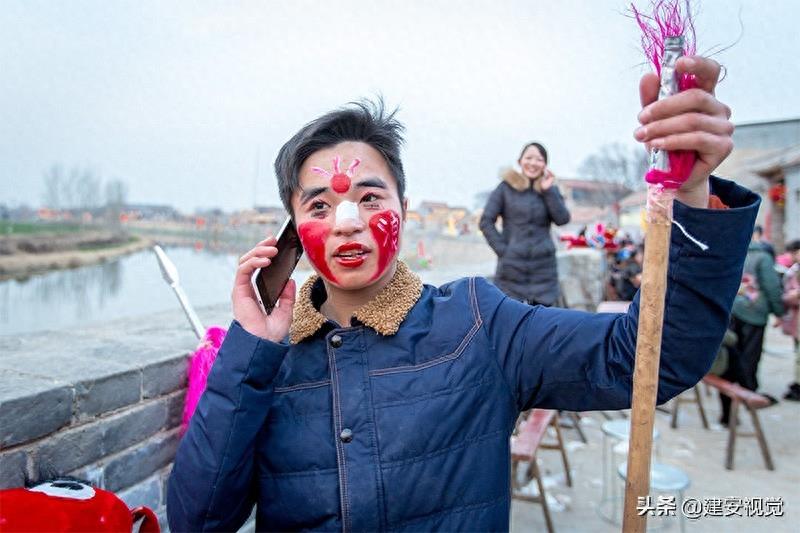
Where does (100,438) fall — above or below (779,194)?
below

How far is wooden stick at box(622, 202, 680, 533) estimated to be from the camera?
1014mm

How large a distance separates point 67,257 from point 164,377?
103 cm

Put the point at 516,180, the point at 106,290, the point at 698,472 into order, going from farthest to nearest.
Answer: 1. the point at 516,180
2. the point at 698,472
3. the point at 106,290

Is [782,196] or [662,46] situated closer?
[662,46]

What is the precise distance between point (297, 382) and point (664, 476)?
9.15 feet

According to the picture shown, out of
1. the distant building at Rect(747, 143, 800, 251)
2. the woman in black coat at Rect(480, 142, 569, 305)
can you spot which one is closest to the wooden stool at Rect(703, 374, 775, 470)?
the woman in black coat at Rect(480, 142, 569, 305)

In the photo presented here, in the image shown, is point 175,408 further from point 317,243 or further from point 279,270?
point 317,243

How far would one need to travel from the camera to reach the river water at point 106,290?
91.1 inches

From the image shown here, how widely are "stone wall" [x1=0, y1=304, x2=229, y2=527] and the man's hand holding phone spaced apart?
62 cm

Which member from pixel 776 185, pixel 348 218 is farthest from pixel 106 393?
pixel 776 185

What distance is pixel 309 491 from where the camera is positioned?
124cm

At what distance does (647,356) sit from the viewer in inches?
41.0

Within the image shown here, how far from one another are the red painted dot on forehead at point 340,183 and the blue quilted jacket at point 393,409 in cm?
33

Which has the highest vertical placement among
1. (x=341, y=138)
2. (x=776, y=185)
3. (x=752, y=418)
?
(x=776, y=185)
